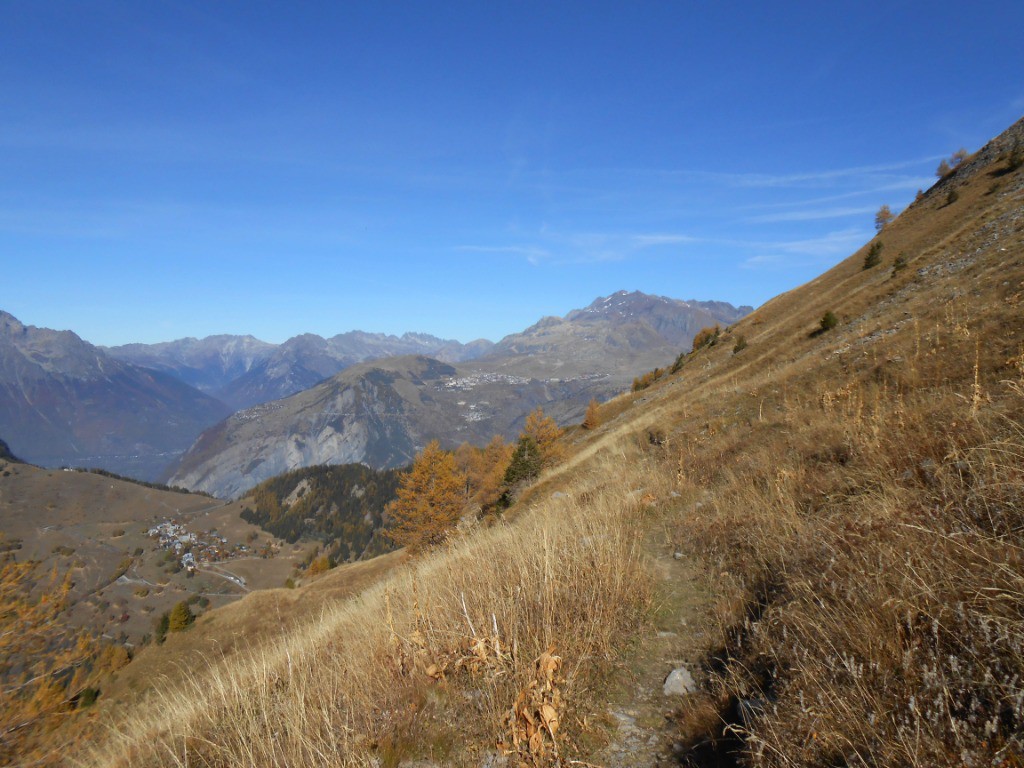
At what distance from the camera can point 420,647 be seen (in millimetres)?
4273

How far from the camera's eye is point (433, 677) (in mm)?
3912

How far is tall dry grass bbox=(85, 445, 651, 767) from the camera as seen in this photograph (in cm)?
327

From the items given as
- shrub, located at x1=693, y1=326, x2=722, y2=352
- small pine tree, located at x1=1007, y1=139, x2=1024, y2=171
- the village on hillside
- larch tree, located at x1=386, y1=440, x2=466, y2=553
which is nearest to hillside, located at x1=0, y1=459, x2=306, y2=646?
the village on hillside

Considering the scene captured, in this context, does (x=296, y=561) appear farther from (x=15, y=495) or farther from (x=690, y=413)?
(x=690, y=413)

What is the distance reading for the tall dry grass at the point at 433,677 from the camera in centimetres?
327

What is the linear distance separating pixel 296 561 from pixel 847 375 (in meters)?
185

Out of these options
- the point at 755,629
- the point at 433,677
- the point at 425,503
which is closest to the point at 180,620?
the point at 425,503

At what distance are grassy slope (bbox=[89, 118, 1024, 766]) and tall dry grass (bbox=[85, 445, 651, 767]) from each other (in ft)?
0.07

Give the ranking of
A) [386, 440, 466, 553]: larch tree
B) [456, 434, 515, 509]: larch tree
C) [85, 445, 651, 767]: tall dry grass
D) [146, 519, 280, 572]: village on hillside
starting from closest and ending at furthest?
[85, 445, 651, 767]: tall dry grass
[386, 440, 466, 553]: larch tree
[456, 434, 515, 509]: larch tree
[146, 519, 280, 572]: village on hillside

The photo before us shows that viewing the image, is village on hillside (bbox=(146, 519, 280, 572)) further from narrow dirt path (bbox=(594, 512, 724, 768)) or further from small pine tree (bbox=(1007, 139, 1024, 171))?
small pine tree (bbox=(1007, 139, 1024, 171))

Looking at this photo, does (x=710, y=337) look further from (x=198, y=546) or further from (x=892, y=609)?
(x=198, y=546)

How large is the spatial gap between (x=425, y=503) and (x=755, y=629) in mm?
42420

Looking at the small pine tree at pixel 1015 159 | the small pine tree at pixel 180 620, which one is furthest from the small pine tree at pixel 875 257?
the small pine tree at pixel 180 620

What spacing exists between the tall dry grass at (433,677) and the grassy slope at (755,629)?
0.02 meters
